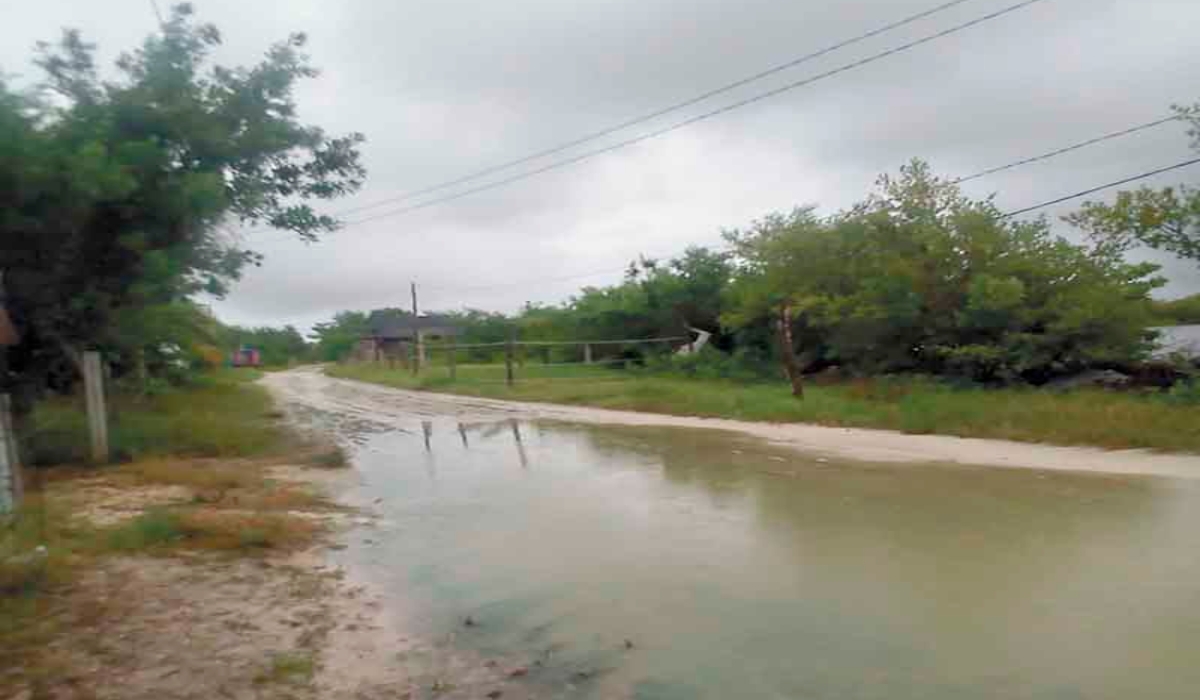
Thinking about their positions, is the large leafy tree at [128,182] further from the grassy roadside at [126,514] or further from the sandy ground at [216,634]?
the sandy ground at [216,634]

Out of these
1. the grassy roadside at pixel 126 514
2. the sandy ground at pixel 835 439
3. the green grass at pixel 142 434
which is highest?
the green grass at pixel 142 434

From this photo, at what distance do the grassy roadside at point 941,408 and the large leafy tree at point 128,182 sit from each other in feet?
32.8

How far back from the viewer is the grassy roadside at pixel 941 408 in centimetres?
1173

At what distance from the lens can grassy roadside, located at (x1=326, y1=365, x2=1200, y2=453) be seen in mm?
11734

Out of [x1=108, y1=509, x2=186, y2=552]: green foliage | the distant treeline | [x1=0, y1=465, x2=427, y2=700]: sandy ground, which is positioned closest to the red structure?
the distant treeline

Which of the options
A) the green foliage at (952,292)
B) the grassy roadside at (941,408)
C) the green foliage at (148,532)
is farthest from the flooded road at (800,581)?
the green foliage at (952,292)

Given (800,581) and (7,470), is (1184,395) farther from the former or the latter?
(7,470)

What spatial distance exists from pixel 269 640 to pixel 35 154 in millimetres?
7455

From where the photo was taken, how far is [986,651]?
466cm

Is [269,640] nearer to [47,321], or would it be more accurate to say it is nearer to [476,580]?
[476,580]

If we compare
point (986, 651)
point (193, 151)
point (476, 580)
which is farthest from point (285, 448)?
point (986, 651)

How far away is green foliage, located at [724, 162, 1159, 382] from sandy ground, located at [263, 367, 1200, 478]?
5.07 metres

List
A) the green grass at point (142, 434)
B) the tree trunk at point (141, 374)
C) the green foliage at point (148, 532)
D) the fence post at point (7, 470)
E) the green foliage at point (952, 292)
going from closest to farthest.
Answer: the green foliage at point (148, 532) → the fence post at point (7, 470) → the green grass at point (142, 434) → the green foliage at point (952, 292) → the tree trunk at point (141, 374)

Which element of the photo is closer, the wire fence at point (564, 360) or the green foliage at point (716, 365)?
the green foliage at point (716, 365)
